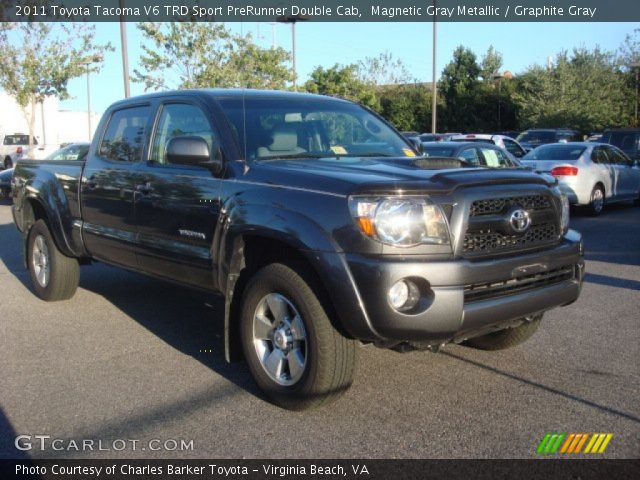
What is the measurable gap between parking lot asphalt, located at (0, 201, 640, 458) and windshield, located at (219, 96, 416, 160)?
5.04 feet

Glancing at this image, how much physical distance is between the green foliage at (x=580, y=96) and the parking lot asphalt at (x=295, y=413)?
34.2m

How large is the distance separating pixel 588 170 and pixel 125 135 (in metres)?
11.0

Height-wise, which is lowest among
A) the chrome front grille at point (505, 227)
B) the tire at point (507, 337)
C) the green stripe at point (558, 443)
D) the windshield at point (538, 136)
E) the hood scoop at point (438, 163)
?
the green stripe at point (558, 443)

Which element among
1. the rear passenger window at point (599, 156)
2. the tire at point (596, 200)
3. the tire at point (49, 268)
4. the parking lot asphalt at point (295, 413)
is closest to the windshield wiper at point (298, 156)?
the parking lot asphalt at point (295, 413)

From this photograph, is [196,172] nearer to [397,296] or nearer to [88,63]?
[397,296]

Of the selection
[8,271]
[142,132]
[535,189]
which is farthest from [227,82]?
[535,189]

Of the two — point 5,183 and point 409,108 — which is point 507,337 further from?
point 409,108

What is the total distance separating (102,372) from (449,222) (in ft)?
8.83

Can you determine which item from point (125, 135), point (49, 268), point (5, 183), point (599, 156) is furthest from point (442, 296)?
point (5, 183)

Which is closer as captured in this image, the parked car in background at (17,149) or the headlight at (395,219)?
the headlight at (395,219)

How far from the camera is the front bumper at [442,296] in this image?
3.48 metres

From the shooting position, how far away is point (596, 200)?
14.2 meters

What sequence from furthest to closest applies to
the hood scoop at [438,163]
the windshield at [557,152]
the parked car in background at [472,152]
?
the windshield at [557,152] < the parked car in background at [472,152] < the hood scoop at [438,163]

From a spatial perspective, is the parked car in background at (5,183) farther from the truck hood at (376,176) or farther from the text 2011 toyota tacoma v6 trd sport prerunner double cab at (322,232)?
the truck hood at (376,176)
